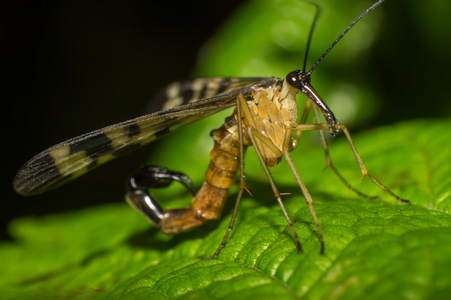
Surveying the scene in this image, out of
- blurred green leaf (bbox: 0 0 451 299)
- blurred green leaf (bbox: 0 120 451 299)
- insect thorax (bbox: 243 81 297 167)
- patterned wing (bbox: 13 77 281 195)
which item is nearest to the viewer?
blurred green leaf (bbox: 0 120 451 299)

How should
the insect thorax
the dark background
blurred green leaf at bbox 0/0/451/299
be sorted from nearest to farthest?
blurred green leaf at bbox 0/0/451/299
the insect thorax
the dark background

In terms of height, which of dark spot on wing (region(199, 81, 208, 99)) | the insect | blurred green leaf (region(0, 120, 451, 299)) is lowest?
blurred green leaf (region(0, 120, 451, 299))

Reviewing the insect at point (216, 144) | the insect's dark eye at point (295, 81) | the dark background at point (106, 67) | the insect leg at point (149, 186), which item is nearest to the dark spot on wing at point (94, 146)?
the insect at point (216, 144)

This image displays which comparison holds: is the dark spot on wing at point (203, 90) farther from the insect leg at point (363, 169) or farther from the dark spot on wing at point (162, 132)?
the insect leg at point (363, 169)

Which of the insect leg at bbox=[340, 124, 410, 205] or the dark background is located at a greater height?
the dark background

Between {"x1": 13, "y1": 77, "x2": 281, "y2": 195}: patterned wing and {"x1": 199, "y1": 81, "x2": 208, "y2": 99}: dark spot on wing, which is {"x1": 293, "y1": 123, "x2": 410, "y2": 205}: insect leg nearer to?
{"x1": 13, "y1": 77, "x2": 281, "y2": 195}: patterned wing

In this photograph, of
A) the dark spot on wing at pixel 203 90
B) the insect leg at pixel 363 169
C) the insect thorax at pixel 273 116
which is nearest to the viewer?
the insect leg at pixel 363 169

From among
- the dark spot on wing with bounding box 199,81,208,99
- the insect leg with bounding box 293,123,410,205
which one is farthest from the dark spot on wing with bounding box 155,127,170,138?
the insect leg with bounding box 293,123,410,205

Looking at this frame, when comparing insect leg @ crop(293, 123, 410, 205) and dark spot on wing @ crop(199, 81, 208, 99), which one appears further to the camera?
Answer: dark spot on wing @ crop(199, 81, 208, 99)

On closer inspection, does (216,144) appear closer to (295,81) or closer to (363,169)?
(295,81)
